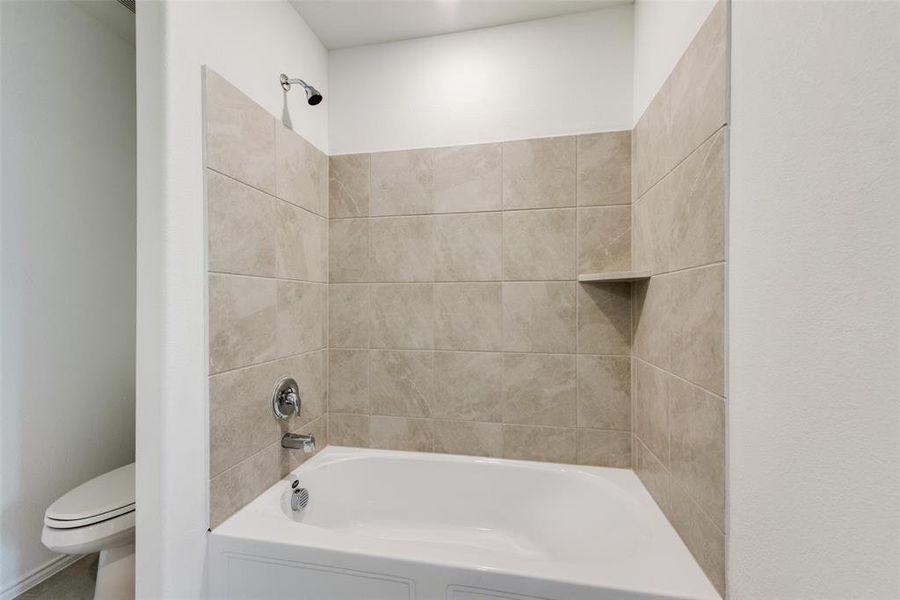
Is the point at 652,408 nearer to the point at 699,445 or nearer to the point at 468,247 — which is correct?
the point at 699,445

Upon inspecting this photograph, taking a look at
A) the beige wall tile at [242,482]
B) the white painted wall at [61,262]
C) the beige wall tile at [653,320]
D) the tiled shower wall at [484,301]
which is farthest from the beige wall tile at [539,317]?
the white painted wall at [61,262]

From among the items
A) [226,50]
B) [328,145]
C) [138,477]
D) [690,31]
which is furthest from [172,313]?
[690,31]

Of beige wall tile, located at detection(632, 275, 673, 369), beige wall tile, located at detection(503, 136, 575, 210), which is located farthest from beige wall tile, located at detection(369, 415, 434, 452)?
beige wall tile, located at detection(503, 136, 575, 210)

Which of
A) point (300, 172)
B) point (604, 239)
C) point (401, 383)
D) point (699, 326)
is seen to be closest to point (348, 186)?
point (300, 172)

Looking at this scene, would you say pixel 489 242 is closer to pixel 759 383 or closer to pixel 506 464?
pixel 506 464

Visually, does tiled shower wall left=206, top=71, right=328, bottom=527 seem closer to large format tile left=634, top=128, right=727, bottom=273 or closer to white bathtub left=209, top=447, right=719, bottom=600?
white bathtub left=209, top=447, right=719, bottom=600

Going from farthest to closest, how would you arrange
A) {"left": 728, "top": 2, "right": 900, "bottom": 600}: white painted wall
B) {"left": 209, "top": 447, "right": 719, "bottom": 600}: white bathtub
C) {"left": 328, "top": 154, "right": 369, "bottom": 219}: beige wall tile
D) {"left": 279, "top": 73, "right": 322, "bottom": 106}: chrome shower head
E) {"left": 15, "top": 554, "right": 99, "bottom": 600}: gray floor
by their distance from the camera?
1. {"left": 328, "top": 154, "right": 369, "bottom": 219}: beige wall tile
2. {"left": 15, "top": 554, "right": 99, "bottom": 600}: gray floor
3. {"left": 279, "top": 73, "right": 322, "bottom": 106}: chrome shower head
4. {"left": 209, "top": 447, "right": 719, "bottom": 600}: white bathtub
5. {"left": 728, "top": 2, "right": 900, "bottom": 600}: white painted wall

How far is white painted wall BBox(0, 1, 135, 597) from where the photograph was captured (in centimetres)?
167

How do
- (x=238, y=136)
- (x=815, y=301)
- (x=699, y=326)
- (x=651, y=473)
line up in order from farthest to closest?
(x=651, y=473) < (x=238, y=136) < (x=699, y=326) < (x=815, y=301)

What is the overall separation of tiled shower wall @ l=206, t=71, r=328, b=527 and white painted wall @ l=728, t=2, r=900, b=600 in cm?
141

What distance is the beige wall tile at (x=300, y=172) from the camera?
5.11ft

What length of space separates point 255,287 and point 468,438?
43.8 inches

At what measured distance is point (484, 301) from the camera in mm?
1788

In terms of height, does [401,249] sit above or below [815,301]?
above
